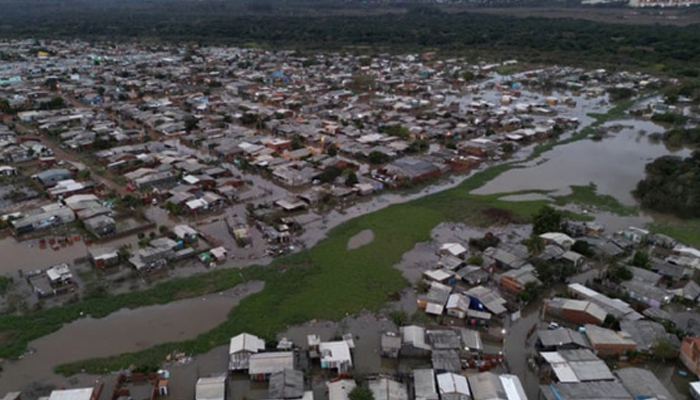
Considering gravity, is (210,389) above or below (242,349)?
below

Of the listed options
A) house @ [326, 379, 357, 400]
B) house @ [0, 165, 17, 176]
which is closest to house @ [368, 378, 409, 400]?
house @ [326, 379, 357, 400]

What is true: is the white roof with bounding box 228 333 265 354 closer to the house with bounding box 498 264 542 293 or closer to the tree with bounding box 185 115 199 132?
the house with bounding box 498 264 542 293

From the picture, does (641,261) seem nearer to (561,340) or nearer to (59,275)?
(561,340)

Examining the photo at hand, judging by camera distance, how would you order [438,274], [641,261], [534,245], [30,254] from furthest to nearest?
[30,254] → [534,245] → [641,261] → [438,274]

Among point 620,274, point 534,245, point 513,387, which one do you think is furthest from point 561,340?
point 534,245

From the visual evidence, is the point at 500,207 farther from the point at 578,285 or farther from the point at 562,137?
the point at 562,137

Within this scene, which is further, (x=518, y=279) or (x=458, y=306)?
(x=518, y=279)

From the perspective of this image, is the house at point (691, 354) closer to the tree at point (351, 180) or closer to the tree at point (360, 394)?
the tree at point (360, 394)
